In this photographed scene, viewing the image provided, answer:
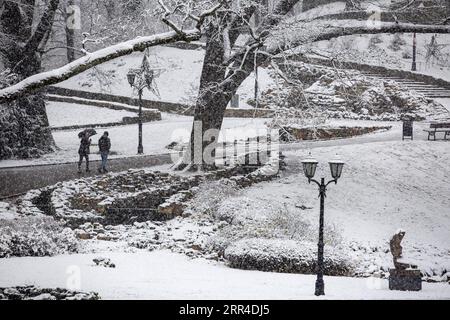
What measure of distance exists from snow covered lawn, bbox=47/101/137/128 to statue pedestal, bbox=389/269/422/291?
20223 mm

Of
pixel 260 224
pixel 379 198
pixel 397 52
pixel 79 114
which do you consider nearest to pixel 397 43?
pixel 397 52

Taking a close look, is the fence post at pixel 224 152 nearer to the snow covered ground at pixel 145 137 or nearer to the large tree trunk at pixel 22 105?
the snow covered ground at pixel 145 137

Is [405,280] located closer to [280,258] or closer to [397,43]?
[280,258]

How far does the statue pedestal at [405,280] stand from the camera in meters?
8.96

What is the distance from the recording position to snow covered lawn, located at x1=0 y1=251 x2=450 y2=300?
7.79m

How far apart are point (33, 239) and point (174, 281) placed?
10.2 feet

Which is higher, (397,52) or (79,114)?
(397,52)

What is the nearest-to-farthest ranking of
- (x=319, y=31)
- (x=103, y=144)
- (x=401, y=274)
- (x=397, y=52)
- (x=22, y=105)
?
(x=401, y=274) → (x=319, y=31) → (x=103, y=144) → (x=22, y=105) → (x=397, y=52)

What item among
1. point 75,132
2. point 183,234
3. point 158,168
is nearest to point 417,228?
point 183,234

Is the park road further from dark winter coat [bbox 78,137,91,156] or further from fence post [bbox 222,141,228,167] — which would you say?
fence post [bbox 222,141,228,167]

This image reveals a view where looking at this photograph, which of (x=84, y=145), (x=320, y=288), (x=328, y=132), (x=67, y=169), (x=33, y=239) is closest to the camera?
(x=320, y=288)

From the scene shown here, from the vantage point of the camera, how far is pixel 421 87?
28484 mm

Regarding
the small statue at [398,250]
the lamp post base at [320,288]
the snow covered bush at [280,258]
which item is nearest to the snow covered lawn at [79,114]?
the snow covered bush at [280,258]

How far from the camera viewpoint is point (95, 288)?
25.6ft
